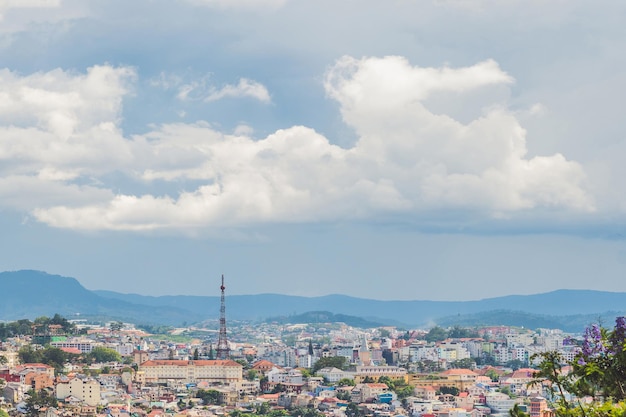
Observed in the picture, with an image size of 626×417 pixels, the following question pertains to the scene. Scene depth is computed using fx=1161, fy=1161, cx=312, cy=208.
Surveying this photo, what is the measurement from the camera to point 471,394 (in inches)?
2052

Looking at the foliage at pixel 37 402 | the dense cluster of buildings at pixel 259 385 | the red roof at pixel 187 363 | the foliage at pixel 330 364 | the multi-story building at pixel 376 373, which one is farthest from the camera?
the foliage at pixel 330 364

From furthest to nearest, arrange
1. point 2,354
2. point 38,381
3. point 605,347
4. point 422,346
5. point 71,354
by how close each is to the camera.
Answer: point 422,346, point 71,354, point 2,354, point 38,381, point 605,347

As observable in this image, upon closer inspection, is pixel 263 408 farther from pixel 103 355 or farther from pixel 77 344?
pixel 77 344

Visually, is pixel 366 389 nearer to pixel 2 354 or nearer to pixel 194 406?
pixel 194 406

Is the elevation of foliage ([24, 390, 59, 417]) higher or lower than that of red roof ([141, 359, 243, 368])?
lower

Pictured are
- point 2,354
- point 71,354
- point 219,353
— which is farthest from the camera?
point 219,353

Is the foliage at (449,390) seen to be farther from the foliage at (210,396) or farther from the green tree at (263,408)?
the foliage at (210,396)

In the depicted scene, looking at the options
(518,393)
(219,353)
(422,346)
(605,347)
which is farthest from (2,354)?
(605,347)

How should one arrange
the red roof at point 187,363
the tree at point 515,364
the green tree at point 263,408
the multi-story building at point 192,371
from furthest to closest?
1. the tree at point 515,364
2. the red roof at point 187,363
3. the multi-story building at point 192,371
4. the green tree at point 263,408

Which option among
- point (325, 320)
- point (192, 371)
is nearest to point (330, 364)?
point (192, 371)

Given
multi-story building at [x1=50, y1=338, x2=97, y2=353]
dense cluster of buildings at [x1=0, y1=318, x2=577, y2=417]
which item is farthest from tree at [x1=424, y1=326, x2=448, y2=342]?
multi-story building at [x1=50, y1=338, x2=97, y2=353]

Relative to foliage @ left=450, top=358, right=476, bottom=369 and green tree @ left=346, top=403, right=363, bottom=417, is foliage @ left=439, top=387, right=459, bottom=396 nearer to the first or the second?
green tree @ left=346, top=403, right=363, bottom=417

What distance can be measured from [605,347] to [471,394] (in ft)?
144

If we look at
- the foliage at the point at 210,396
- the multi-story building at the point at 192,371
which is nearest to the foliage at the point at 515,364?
the multi-story building at the point at 192,371
